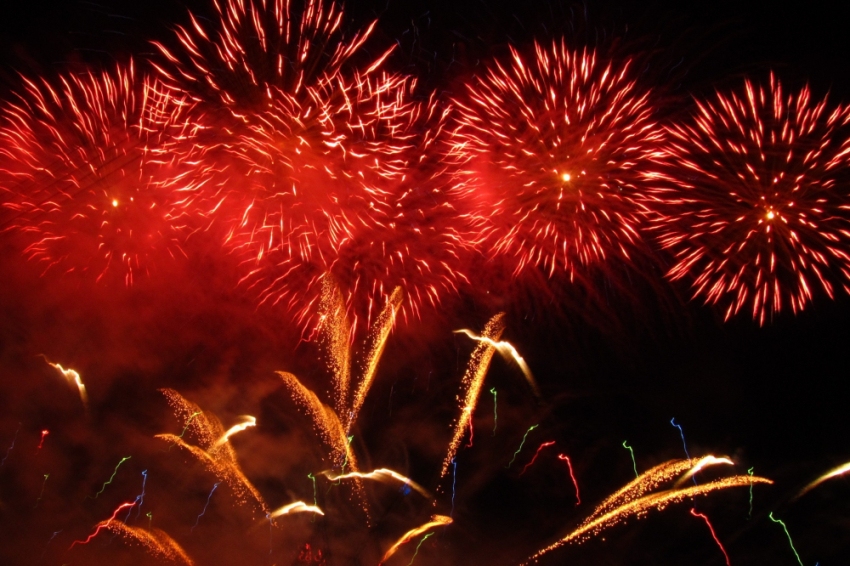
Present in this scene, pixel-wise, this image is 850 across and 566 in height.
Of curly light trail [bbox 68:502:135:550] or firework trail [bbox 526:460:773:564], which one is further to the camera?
curly light trail [bbox 68:502:135:550]

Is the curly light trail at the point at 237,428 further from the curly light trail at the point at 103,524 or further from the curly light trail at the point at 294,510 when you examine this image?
the curly light trail at the point at 103,524

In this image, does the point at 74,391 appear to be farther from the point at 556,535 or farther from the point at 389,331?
the point at 556,535

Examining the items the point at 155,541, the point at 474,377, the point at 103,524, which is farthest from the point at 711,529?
the point at 103,524

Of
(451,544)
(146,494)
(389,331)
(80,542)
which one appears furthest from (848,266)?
(80,542)

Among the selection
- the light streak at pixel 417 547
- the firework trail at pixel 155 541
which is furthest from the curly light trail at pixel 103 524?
the light streak at pixel 417 547

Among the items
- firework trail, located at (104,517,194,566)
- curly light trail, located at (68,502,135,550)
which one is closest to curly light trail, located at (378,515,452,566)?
firework trail, located at (104,517,194,566)

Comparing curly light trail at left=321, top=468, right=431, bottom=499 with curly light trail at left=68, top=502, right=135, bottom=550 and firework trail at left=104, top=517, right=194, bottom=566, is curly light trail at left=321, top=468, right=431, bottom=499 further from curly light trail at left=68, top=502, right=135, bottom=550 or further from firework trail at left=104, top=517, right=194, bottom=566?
curly light trail at left=68, top=502, right=135, bottom=550
